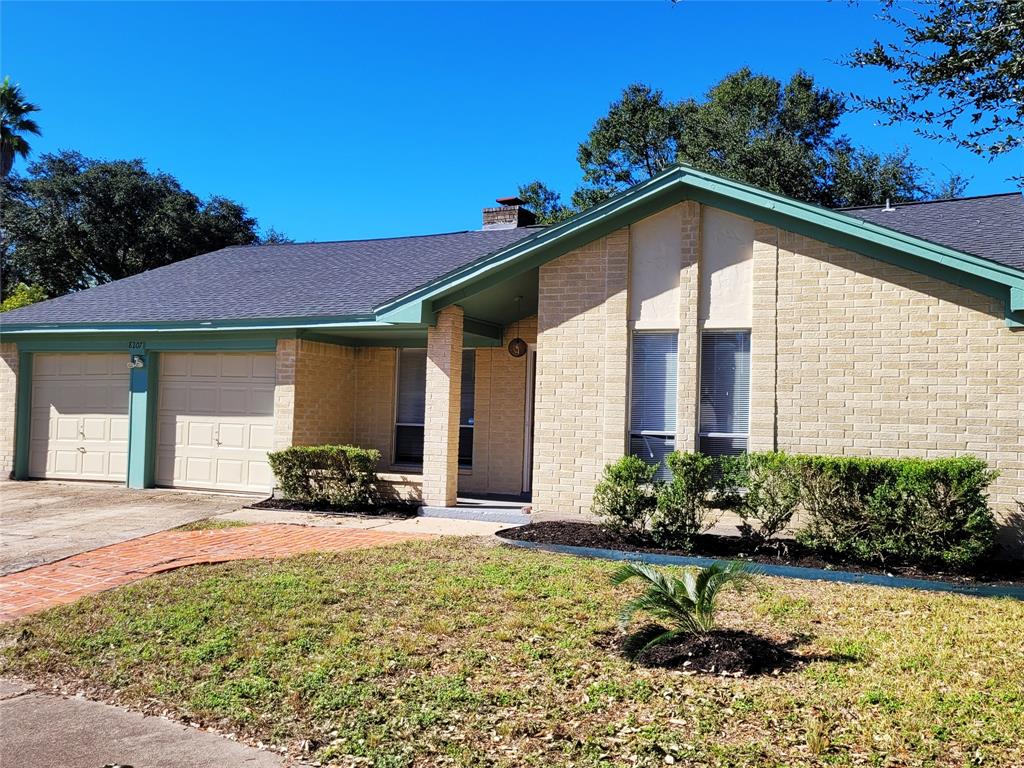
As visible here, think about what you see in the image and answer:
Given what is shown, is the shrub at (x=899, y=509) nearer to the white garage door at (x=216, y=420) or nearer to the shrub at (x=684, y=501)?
the shrub at (x=684, y=501)

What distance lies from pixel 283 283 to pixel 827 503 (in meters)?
11.3

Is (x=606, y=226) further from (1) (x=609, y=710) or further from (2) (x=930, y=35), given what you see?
(1) (x=609, y=710)

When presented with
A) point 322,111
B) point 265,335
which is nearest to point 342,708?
point 265,335

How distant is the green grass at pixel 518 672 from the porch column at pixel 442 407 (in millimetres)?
4188

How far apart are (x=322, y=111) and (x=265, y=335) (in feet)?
28.5

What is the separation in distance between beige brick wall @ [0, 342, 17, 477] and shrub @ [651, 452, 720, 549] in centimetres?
1322

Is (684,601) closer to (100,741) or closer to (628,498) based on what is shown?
(100,741)

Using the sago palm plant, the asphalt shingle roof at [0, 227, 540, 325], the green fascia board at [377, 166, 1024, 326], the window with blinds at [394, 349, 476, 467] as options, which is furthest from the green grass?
the asphalt shingle roof at [0, 227, 540, 325]

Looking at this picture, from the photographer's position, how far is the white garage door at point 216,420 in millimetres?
14406

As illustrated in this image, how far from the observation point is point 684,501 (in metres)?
9.45

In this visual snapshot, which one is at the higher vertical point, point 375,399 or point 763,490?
point 375,399

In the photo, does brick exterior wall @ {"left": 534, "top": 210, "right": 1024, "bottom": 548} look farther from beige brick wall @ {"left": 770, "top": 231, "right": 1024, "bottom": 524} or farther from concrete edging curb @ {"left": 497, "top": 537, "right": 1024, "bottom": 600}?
concrete edging curb @ {"left": 497, "top": 537, "right": 1024, "bottom": 600}

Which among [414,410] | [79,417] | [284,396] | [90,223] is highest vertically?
[90,223]

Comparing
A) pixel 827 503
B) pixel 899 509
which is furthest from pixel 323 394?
pixel 899 509
